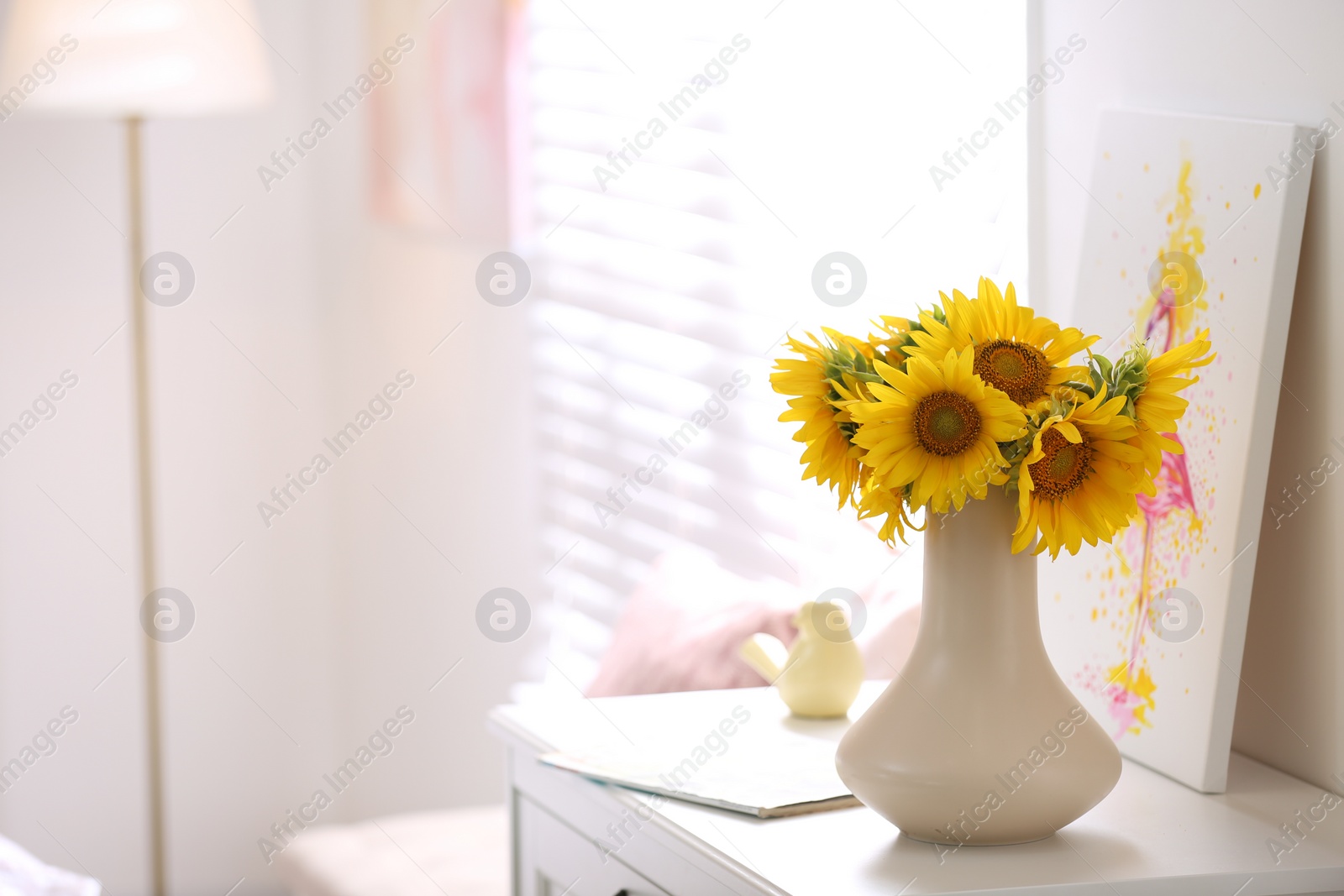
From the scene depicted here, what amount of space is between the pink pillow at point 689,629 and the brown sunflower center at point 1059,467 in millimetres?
763

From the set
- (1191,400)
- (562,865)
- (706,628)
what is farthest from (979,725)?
(706,628)

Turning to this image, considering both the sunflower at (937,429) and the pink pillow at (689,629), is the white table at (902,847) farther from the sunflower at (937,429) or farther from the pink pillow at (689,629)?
the pink pillow at (689,629)

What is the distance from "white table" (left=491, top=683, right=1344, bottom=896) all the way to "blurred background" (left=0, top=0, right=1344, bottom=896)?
708 millimetres

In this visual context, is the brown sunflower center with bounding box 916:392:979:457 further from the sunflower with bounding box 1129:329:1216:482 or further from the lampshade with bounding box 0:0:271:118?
the lampshade with bounding box 0:0:271:118

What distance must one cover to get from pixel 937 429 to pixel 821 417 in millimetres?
102

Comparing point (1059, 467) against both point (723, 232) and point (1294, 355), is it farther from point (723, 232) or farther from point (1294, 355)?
point (723, 232)

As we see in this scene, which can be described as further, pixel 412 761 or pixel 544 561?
pixel 412 761

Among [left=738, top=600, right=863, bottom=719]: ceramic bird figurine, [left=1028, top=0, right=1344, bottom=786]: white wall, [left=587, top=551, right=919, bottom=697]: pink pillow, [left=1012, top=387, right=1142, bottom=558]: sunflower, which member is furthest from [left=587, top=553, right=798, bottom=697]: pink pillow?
[left=1012, top=387, right=1142, bottom=558]: sunflower

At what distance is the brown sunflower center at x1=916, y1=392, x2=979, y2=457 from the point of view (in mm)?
942

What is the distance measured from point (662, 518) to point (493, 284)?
681 mm

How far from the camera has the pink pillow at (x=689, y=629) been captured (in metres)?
1.74

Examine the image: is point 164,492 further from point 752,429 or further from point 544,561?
point 752,429

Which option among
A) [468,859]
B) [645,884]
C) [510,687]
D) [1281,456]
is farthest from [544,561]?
[1281,456]

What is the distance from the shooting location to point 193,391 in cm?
281
